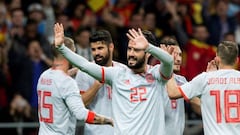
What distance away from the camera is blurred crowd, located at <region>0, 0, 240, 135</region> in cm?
1658

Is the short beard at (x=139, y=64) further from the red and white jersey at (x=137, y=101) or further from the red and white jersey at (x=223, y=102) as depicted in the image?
the red and white jersey at (x=223, y=102)

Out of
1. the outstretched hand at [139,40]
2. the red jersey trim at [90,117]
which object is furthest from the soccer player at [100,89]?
the outstretched hand at [139,40]

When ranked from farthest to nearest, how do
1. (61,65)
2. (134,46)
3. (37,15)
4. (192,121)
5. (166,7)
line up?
(166,7), (37,15), (192,121), (61,65), (134,46)

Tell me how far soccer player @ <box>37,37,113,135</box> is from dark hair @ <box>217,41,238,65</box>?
1680mm

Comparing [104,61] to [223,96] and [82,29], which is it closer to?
[223,96]

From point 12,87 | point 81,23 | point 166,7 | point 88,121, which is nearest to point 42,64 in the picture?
point 12,87

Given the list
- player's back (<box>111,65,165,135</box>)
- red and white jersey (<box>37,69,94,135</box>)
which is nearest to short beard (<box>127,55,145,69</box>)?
player's back (<box>111,65,165,135</box>)

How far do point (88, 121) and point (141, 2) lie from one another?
8.36m

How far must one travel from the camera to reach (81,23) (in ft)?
60.3

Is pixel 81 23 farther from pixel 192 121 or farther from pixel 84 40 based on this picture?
pixel 192 121

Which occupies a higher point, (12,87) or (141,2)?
(141,2)

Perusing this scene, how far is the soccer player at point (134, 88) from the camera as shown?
11.3m

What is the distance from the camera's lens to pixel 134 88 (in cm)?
1141

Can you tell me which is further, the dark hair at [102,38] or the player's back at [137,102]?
the dark hair at [102,38]
